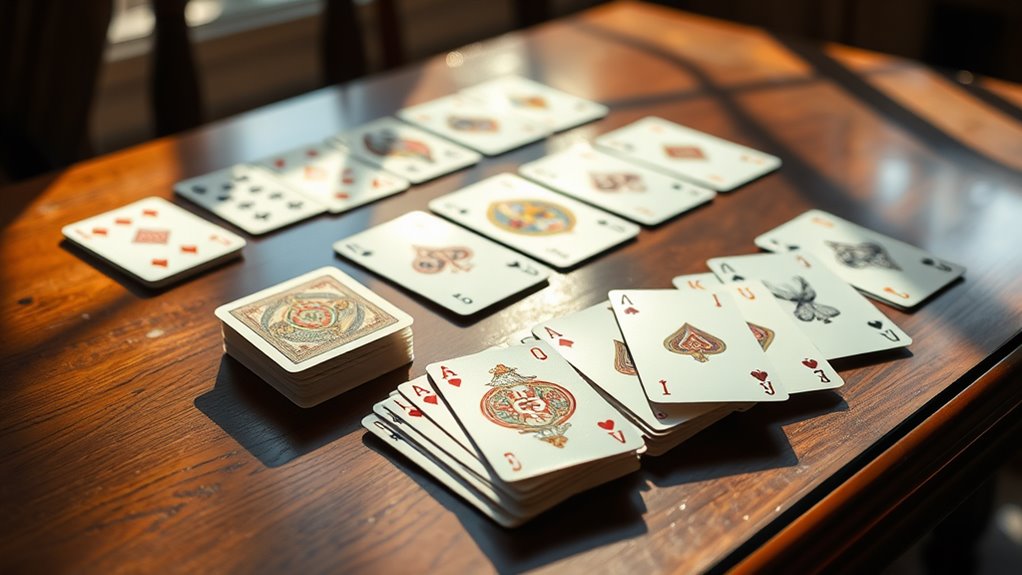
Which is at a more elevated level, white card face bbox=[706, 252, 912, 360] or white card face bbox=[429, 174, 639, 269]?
white card face bbox=[429, 174, 639, 269]

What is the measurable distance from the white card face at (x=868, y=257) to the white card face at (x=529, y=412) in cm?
51

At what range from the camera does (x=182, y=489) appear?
3.56 ft

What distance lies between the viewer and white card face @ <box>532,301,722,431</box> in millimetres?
1151

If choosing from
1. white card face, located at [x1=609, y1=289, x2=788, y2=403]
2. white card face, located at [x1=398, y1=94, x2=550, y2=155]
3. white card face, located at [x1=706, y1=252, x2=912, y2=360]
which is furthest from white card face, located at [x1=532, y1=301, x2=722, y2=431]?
white card face, located at [x1=398, y1=94, x2=550, y2=155]

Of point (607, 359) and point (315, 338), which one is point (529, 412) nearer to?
point (607, 359)

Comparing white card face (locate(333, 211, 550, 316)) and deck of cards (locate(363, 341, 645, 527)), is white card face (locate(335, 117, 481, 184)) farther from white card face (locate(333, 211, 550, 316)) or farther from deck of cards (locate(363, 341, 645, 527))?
deck of cards (locate(363, 341, 645, 527))

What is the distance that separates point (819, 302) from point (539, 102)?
2.84ft

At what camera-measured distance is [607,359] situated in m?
1.25

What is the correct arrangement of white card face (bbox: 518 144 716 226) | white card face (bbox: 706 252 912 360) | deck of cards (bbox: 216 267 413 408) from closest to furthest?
deck of cards (bbox: 216 267 413 408), white card face (bbox: 706 252 912 360), white card face (bbox: 518 144 716 226)

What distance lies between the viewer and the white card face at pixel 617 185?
66.2 inches

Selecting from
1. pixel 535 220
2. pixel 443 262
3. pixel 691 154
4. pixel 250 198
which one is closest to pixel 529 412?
pixel 443 262

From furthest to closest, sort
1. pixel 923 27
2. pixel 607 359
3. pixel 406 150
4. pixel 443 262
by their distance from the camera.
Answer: pixel 923 27, pixel 406 150, pixel 443 262, pixel 607 359

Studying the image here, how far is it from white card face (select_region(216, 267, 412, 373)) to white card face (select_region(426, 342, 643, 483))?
4.7 inches

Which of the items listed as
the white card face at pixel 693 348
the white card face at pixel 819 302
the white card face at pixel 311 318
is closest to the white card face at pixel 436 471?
the white card face at pixel 311 318
